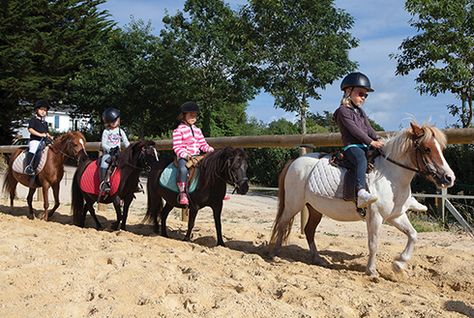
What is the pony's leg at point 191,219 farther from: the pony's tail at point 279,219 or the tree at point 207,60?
the tree at point 207,60

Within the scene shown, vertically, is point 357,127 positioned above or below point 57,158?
above

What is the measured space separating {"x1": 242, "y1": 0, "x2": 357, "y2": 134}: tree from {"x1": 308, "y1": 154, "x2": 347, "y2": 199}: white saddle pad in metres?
14.5

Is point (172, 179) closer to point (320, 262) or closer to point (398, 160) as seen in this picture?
point (320, 262)

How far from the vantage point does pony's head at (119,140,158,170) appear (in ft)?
24.2

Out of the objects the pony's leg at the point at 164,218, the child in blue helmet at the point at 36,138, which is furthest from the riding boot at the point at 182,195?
the child in blue helmet at the point at 36,138

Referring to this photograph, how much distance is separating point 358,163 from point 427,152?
68cm

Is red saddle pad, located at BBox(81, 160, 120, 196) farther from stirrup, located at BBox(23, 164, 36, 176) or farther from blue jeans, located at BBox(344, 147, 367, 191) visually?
blue jeans, located at BBox(344, 147, 367, 191)

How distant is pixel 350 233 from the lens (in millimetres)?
8195

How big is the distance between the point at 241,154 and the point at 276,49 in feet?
50.1

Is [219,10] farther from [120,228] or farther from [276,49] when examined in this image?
[120,228]

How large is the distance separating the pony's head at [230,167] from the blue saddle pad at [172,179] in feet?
0.70

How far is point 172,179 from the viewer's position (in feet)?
22.8

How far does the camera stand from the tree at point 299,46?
20062 millimetres

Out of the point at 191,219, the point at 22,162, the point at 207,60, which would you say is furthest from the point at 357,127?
the point at 207,60
